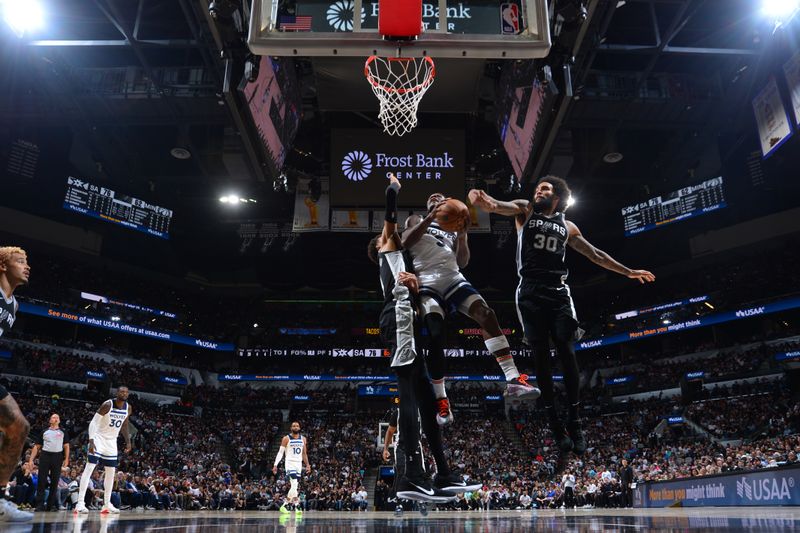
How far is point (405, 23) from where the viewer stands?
20.7ft

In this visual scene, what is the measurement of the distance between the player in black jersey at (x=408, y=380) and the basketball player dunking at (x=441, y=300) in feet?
0.44

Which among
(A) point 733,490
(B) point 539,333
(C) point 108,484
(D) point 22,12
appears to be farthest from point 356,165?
(A) point 733,490

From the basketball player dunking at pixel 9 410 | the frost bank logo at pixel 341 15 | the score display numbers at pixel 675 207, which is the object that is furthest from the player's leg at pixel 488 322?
the score display numbers at pixel 675 207

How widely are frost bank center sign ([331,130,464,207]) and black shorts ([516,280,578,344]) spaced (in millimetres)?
8957

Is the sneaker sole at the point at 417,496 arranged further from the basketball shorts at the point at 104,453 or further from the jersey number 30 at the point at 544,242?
the basketball shorts at the point at 104,453

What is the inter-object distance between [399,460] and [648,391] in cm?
3210

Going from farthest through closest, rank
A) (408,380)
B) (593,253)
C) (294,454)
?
(294,454), (593,253), (408,380)

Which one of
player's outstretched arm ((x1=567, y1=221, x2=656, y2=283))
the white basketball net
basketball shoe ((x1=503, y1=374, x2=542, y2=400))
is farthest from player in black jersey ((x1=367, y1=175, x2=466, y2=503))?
the white basketball net

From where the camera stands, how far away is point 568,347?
4.90m

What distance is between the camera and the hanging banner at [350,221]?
1748 cm

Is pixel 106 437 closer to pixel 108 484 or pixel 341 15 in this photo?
pixel 108 484

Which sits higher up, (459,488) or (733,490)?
(459,488)

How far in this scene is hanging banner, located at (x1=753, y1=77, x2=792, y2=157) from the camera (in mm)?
12609

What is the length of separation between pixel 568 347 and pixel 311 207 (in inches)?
564
